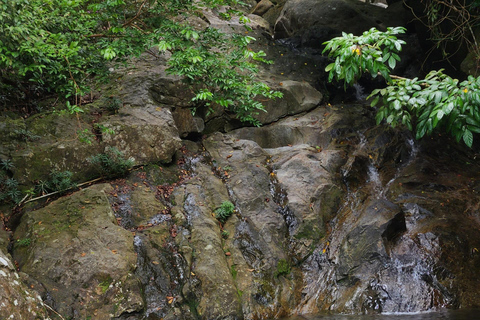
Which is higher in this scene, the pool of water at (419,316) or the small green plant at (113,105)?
the small green plant at (113,105)

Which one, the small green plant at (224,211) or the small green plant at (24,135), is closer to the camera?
the small green plant at (24,135)

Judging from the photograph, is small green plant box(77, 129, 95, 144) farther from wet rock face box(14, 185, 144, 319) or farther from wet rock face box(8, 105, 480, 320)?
wet rock face box(14, 185, 144, 319)

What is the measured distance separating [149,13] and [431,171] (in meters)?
7.83

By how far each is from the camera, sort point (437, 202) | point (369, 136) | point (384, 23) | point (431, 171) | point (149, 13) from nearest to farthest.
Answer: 1. point (149, 13)
2. point (437, 202)
3. point (431, 171)
4. point (369, 136)
5. point (384, 23)

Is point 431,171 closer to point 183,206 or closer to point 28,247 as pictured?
point 183,206

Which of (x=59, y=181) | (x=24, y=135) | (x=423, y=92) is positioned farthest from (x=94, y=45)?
(x=423, y=92)

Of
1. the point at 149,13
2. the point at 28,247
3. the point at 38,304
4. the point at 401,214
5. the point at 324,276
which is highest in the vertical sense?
the point at 149,13

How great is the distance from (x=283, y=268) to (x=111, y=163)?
436 centimetres

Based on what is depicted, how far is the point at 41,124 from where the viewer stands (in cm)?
794

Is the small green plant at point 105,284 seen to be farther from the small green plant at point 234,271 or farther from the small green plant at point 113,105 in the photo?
the small green plant at point 113,105

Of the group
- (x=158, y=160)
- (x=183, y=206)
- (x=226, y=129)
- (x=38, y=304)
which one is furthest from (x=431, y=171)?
(x=38, y=304)

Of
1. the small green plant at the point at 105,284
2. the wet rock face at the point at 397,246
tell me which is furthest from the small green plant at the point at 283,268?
the small green plant at the point at 105,284

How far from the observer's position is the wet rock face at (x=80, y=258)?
18.3ft

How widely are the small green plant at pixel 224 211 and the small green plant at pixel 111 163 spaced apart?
2.30m
